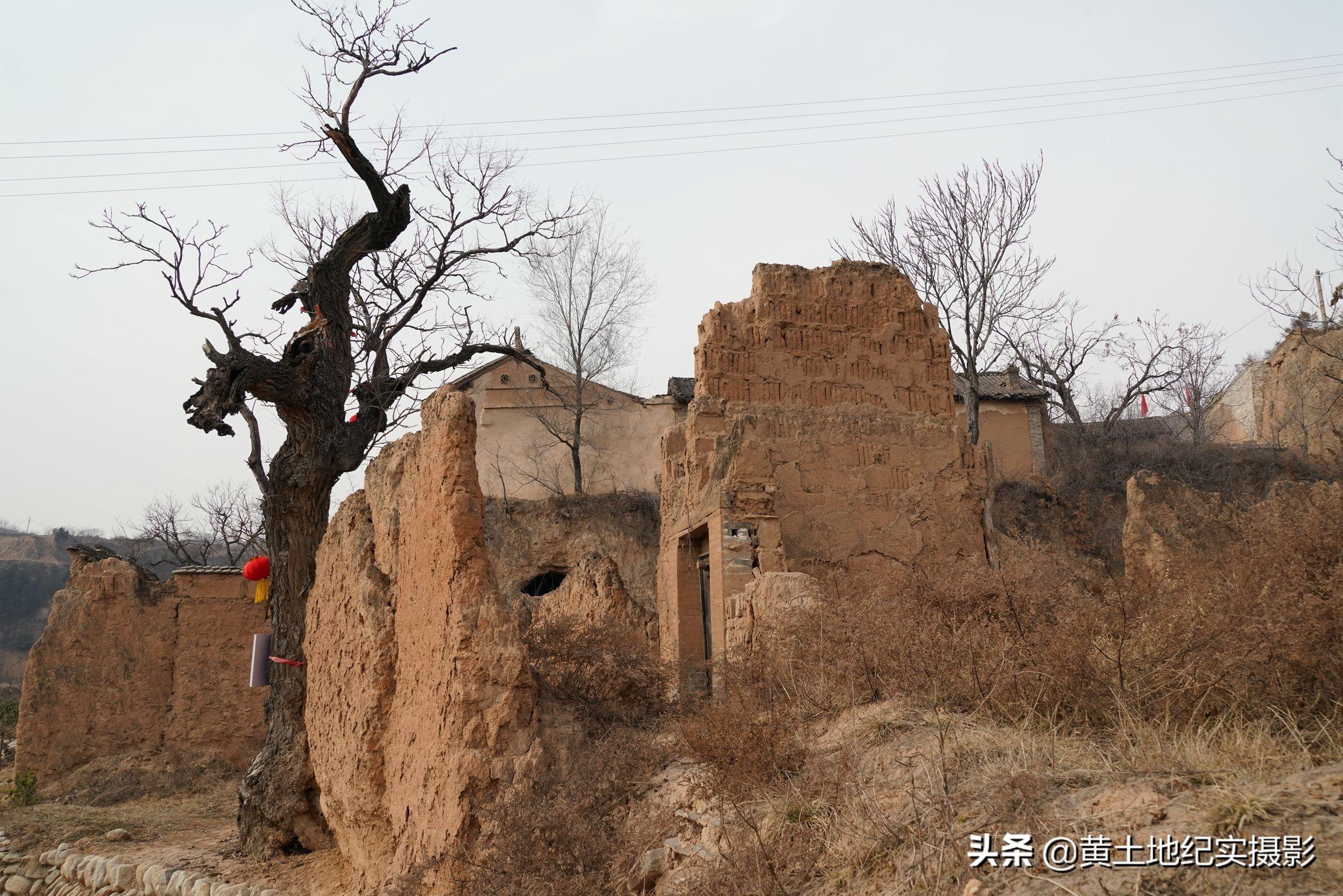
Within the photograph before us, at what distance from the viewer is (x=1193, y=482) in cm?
2108

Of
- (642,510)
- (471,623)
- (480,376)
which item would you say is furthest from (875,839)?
(480,376)

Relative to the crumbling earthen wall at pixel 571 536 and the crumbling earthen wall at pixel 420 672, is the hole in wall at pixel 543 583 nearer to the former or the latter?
the crumbling earthen wall at pixel 571 536

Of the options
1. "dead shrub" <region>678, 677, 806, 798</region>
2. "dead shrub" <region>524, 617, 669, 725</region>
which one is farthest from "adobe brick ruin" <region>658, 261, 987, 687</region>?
"dead shrub" <region>678, 677, 806, 798</region>

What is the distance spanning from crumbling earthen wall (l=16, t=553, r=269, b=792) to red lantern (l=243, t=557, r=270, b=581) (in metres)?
3.75

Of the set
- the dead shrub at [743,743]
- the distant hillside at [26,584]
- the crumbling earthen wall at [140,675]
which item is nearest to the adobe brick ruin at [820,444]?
the dead shrub at [743,743]

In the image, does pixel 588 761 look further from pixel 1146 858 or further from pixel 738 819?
pixel 1146 858

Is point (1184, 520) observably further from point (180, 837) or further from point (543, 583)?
point (543, 583)

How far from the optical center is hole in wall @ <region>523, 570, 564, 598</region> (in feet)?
73.4

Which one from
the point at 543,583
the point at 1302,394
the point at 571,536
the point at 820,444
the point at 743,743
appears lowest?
the point at 743,743

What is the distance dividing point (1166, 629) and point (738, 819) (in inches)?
78.5

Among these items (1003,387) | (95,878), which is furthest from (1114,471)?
(95,878)

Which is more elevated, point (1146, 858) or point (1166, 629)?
point (1166, 629)

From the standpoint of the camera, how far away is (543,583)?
74.8 feet

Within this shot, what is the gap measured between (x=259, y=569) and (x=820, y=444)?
5401 mm
